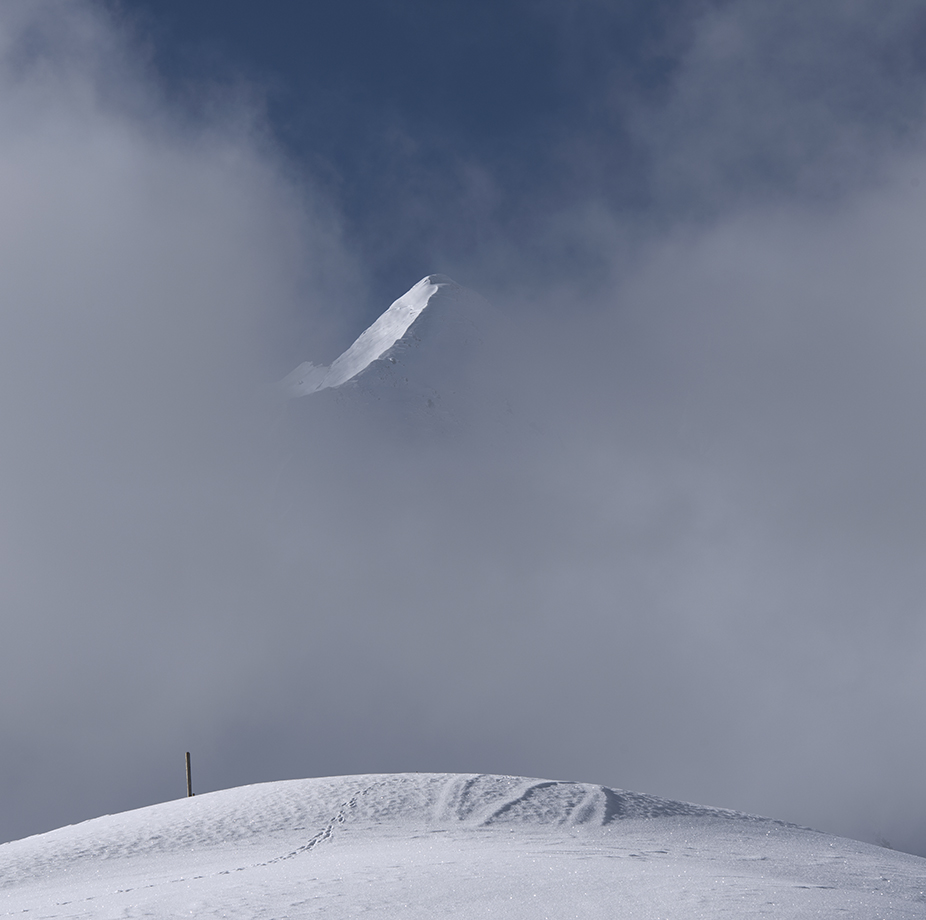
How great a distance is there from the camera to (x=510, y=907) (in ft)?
20.8

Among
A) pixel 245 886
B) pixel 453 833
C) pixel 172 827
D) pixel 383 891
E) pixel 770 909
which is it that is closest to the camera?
pixel 770 909

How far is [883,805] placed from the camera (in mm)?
154250

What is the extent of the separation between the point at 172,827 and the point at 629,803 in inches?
234

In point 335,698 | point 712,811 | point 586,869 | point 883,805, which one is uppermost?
point 586,869

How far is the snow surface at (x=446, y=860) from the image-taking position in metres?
6.40

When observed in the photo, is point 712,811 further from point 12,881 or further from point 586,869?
point 12,881

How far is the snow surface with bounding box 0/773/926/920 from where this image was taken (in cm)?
640

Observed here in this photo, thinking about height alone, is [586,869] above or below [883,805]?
above

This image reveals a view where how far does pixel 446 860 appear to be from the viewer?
7965 millimetres

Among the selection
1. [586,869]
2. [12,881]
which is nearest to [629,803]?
[586,869]

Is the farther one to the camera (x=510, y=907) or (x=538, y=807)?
(x=538, y=807)

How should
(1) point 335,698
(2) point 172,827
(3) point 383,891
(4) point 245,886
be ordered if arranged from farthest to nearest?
1. (1) point 335,698
2. (2) point 172,827
3. (4) point 245,886
4. (3) point 383,891

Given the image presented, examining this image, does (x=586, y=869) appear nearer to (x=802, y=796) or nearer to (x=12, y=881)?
(x=12, y=881)

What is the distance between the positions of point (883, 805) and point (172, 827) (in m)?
174
